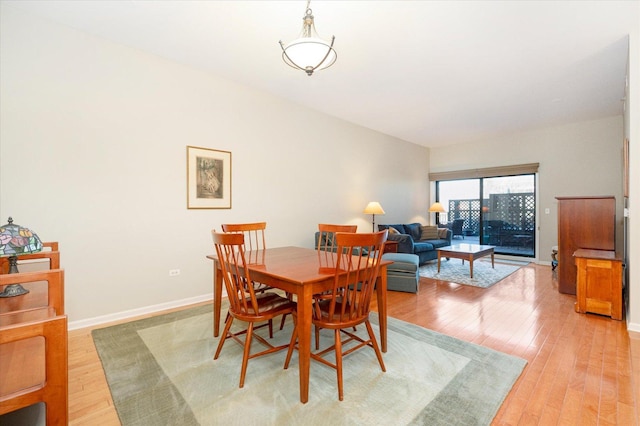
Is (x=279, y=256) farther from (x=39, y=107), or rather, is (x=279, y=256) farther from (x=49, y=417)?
(x=39, y=107)

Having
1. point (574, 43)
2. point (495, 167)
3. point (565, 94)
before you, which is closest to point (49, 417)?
point (574, 43)

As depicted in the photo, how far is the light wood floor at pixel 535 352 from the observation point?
171cm

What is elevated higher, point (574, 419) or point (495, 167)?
point (495, 167)

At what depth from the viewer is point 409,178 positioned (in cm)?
737

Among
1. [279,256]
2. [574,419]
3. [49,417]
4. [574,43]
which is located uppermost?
[574,43]

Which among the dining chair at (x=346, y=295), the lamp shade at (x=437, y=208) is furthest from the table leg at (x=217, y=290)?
the lamp shade at (x=437, y=208)

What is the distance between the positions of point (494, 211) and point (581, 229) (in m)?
3.22

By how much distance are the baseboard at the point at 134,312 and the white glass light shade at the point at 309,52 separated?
117 inches

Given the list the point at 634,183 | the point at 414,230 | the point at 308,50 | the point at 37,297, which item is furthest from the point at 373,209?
the point at 37,297

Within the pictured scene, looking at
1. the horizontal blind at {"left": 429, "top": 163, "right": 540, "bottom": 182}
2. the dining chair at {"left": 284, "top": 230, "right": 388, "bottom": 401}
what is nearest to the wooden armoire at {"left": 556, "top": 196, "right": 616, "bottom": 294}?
the horizontal blind at {"left": 429, "top": 163, "right": 540, "bottom": 182}

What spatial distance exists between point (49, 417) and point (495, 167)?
7.93 m

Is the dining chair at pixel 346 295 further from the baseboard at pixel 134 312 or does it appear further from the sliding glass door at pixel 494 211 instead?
the sliding glass door at pixel 494 211

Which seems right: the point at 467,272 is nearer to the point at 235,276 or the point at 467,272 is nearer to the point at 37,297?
the point at 235,276

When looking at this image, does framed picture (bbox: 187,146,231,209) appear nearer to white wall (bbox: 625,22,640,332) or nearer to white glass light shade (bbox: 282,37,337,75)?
white glass light shade (bbox: 282,37,337,75)
